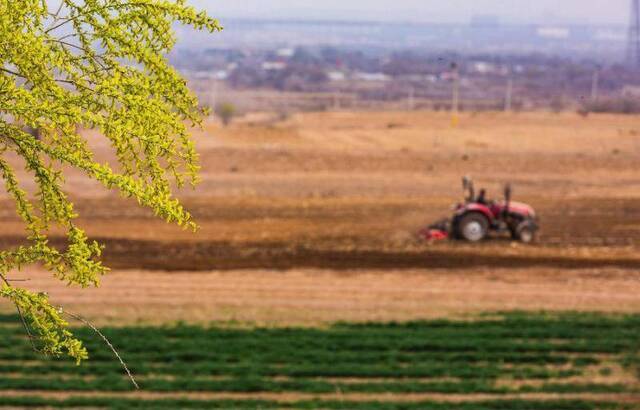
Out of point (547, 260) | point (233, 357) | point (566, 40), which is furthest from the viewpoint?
Answer: point (566, 40)

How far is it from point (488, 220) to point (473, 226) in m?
0.43

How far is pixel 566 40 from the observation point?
453ft

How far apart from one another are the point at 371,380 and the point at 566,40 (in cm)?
12240

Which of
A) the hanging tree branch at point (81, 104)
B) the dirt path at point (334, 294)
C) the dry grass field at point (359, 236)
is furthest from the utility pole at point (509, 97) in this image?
the hanging tree branch at point (81, 104)

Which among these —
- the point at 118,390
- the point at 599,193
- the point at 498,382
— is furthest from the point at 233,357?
the point at 599,193

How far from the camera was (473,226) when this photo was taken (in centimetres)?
3244

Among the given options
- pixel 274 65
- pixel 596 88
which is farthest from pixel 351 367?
pixel 274 65

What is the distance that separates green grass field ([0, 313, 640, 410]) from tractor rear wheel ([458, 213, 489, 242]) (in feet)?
26.3

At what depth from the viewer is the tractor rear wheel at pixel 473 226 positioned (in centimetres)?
3231

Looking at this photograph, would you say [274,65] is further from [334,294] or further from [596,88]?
[334,294]

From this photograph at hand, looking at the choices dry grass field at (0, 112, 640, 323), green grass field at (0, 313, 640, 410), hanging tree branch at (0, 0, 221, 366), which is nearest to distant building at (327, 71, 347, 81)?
dry grass field at (0, 112, 640, 323)

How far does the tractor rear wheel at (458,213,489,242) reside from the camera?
32.3 m

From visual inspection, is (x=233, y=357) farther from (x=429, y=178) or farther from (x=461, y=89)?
(x=461, y=89)

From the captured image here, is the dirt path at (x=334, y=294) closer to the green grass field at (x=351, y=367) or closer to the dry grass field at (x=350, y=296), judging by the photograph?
the dry grass field at (x=350, y=296)
